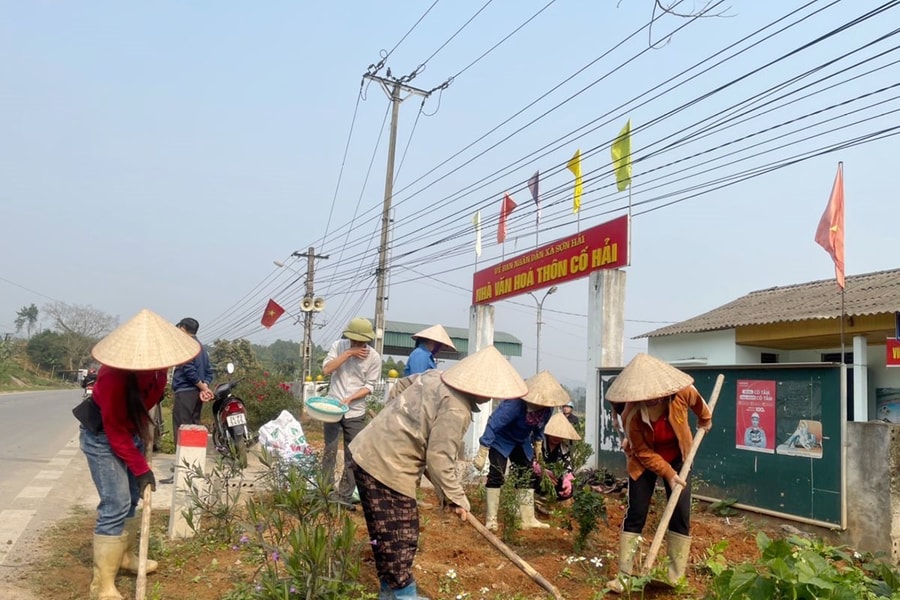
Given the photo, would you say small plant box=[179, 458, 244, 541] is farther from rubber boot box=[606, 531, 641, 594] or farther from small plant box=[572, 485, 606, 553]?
rubber boot box=[606, 531, 641, 594]

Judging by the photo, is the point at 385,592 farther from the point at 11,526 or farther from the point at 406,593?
the point at 11,526

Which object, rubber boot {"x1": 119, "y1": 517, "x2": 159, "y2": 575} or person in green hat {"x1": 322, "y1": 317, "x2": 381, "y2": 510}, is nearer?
rubber boot {"x1": 119, "y1": 517, "x2": 159, "y2": 575}

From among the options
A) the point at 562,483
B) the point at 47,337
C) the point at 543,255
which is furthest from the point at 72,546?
the point at 47,337

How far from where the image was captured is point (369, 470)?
3.60 meters

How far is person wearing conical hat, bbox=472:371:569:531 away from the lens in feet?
17.9

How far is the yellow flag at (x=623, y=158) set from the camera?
880 centimetres

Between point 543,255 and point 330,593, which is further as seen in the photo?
point 543,255

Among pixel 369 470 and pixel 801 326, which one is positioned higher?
pixel 801 326

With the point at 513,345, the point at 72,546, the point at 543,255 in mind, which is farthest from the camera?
the point at 513,345

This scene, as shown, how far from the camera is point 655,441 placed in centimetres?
439

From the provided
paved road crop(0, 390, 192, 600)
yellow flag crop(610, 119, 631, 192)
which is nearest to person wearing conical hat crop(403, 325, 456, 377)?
paved road crop(0, 390, 192, 600)

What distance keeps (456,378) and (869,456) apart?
11.6 ft

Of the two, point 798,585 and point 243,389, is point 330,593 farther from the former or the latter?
point 243,389

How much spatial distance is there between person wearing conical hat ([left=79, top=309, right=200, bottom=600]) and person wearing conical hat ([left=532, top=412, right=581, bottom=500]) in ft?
10.8
